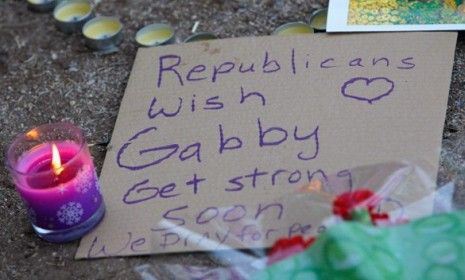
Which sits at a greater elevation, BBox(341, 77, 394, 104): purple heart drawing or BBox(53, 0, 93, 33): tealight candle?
BBox(341, 77, 394, 104): purple heart drawing

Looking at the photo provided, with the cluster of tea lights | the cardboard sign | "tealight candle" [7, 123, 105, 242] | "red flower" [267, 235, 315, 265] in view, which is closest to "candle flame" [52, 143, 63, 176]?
"tealight candle" [7, 123, 105, 242]

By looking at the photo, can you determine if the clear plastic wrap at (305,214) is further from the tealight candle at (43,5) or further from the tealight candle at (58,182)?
the tealight candle at (43,5)

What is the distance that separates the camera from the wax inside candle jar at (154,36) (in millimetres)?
1466

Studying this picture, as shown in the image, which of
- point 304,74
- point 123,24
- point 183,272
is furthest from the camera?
point 123,24

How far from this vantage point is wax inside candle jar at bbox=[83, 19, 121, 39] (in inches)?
59.2

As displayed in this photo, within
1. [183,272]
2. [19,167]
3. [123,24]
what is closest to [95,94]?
[123,24]

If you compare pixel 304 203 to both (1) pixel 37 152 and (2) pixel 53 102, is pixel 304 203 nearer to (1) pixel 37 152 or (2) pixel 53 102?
(1) pixel 37 152

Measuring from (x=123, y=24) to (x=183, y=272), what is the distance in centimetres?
63

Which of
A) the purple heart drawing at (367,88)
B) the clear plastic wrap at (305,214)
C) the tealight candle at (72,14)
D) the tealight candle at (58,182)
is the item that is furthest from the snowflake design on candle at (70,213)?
the tealight candle at (72,14)

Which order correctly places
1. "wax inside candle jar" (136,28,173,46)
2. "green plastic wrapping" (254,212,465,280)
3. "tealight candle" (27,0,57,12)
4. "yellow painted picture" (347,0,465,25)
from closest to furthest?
1. "green plastic wrapping" (254,212,465,280)
2. "yellow painted picture" (347,0,465,25)
3. "wax inside candle jar" (136,28,173,46)
4. "tealight candle" (27,0,57,12)

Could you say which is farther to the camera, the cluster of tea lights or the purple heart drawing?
the cluster of tea lights

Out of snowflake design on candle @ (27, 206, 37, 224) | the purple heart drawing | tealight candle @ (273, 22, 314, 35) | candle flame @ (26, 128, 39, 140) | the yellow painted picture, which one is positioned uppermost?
the yellow painted picture

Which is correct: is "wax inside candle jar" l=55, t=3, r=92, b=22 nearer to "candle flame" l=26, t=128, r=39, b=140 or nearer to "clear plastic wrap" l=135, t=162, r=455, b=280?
"candle flame" l=26, t=128, r=39, b=140

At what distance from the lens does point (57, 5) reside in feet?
5.22
